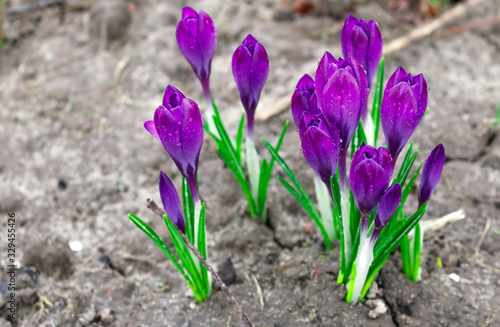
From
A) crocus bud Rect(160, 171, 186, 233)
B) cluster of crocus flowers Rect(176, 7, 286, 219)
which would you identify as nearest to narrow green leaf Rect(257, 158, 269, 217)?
cluster of crocus flowers Rect(176, 7, 286, 219)

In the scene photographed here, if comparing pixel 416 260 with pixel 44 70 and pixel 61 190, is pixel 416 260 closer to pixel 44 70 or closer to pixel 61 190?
pixel 61 190

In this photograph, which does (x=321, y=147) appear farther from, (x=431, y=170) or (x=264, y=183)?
(x=264, y=183)

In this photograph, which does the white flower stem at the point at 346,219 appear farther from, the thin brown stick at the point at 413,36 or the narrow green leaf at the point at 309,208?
the thin brown stick at the point at 413,36

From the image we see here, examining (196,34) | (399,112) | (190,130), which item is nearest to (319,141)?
(399,112)

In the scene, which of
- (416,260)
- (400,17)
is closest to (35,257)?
(416,260)

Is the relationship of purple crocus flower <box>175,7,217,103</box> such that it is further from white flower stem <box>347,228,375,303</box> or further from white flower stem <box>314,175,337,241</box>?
white flower stem <box>347,228,375,303</box>

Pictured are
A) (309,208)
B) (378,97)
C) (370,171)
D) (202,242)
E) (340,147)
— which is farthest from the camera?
(378,97)
